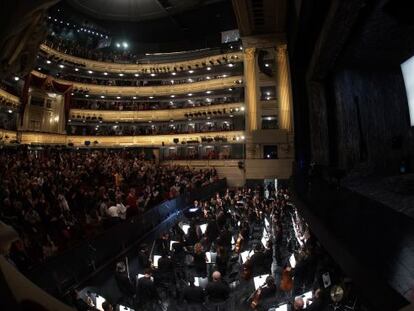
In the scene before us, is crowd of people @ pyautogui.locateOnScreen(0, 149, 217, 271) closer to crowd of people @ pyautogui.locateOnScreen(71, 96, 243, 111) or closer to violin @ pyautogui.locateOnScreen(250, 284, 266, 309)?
violin @ pyautogui.locateOnScreen(250, 284, 266, 309)

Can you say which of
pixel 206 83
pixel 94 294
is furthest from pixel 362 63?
pixel 206 83

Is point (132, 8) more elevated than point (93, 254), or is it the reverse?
point (132, 8)

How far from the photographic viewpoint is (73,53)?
37.1 metres

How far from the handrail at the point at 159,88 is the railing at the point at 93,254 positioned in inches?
1016

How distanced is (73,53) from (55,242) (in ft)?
117

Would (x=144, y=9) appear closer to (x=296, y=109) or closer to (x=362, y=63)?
(x=296, y=109)

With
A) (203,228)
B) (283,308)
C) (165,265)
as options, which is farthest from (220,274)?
(203,228)

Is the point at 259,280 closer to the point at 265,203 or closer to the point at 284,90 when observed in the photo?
the point at 265,203

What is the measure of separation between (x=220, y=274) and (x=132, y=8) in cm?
3745

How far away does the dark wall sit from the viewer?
1080cm

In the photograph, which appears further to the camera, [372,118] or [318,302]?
[372,118]

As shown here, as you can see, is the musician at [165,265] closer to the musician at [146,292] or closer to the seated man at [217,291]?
the musician at [146,292]

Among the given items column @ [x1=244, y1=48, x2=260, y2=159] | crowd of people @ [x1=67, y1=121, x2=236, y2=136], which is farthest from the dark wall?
crowd of people @ [x1=67, y1=121, x2=236, y2=136]

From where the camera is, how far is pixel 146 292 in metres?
8.10
